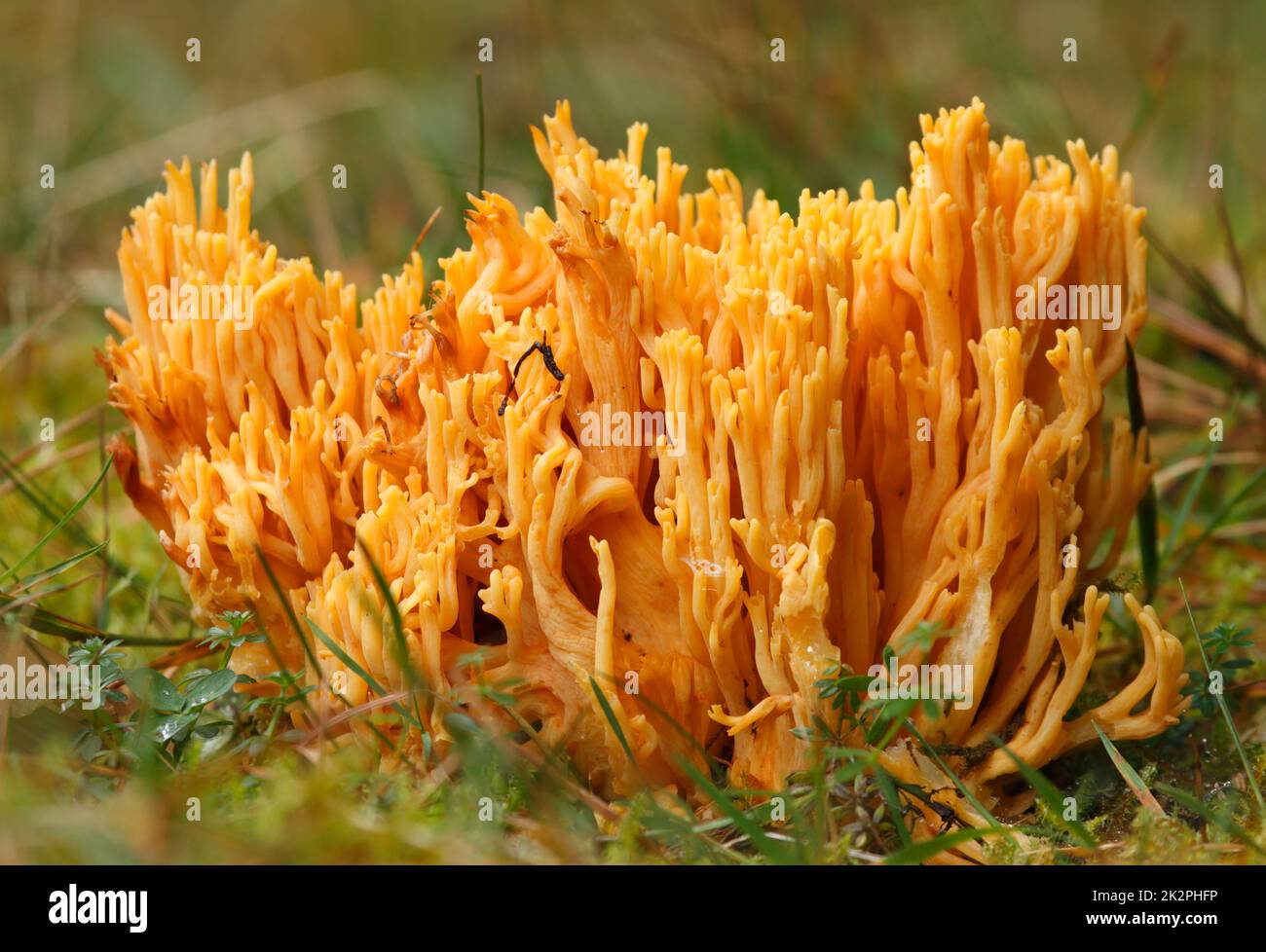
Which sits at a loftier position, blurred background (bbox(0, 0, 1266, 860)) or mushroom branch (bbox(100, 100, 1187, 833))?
blurred background (bbox(0, 0, 1266, 860))

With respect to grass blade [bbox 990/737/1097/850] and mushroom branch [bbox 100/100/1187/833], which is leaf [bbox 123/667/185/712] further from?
grass blade [bbox 990/737/1097/850]

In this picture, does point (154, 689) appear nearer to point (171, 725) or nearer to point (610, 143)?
point (171, 725)

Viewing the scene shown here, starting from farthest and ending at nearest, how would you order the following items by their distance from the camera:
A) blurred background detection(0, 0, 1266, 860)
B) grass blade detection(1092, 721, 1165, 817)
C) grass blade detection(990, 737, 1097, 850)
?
blurred background detection(0, 0, 1266, 860)
grass blade detection(1092, 721, 1165, 817)
grass blade detection(990, 737, 1097, 850)

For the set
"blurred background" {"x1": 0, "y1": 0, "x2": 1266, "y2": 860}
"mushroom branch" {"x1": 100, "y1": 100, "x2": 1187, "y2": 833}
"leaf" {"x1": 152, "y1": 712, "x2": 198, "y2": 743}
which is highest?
"blurred background" {"x1": 0, "y1": 0, "x2": 1266, "y2": 860}

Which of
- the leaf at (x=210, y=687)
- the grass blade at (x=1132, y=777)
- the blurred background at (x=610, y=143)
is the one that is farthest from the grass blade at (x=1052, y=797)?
the leaf at (x=210, y=687)

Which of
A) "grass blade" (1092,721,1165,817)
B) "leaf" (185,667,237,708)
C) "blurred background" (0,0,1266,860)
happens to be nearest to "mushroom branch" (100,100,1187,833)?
"grass blade" (1092,721,1165,817)

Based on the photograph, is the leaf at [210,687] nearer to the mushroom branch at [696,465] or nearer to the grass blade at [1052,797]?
the mushroom branch at [696,465]

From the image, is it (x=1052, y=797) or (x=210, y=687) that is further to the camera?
(x=210, y=687)

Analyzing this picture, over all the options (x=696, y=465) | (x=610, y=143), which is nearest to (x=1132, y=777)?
(x=696, y=465)
